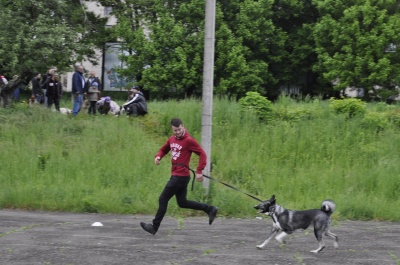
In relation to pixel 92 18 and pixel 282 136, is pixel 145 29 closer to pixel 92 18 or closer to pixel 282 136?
pixel 92 18

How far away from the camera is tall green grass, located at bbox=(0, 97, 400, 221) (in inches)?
579

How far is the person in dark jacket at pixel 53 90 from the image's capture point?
21984mm

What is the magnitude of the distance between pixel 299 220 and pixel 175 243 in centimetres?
202

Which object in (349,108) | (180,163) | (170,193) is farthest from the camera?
(349,108)

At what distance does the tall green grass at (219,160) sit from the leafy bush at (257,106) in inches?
10.8

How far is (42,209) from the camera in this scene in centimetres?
1446

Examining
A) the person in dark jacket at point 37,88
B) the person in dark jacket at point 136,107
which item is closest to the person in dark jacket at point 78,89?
the person in dark jacket at point 136,107

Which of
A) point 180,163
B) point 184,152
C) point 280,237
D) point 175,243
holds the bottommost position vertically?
point 175,243

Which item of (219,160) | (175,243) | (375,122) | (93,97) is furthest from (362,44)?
(175,243)

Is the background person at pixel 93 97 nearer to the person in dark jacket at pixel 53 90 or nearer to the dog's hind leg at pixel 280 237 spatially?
the person in dark jacket at pixel 53 90

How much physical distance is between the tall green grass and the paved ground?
3.41 ft

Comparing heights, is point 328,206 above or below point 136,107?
below

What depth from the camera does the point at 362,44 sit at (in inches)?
1256

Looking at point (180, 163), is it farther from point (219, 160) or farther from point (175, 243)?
point (219, 160)
